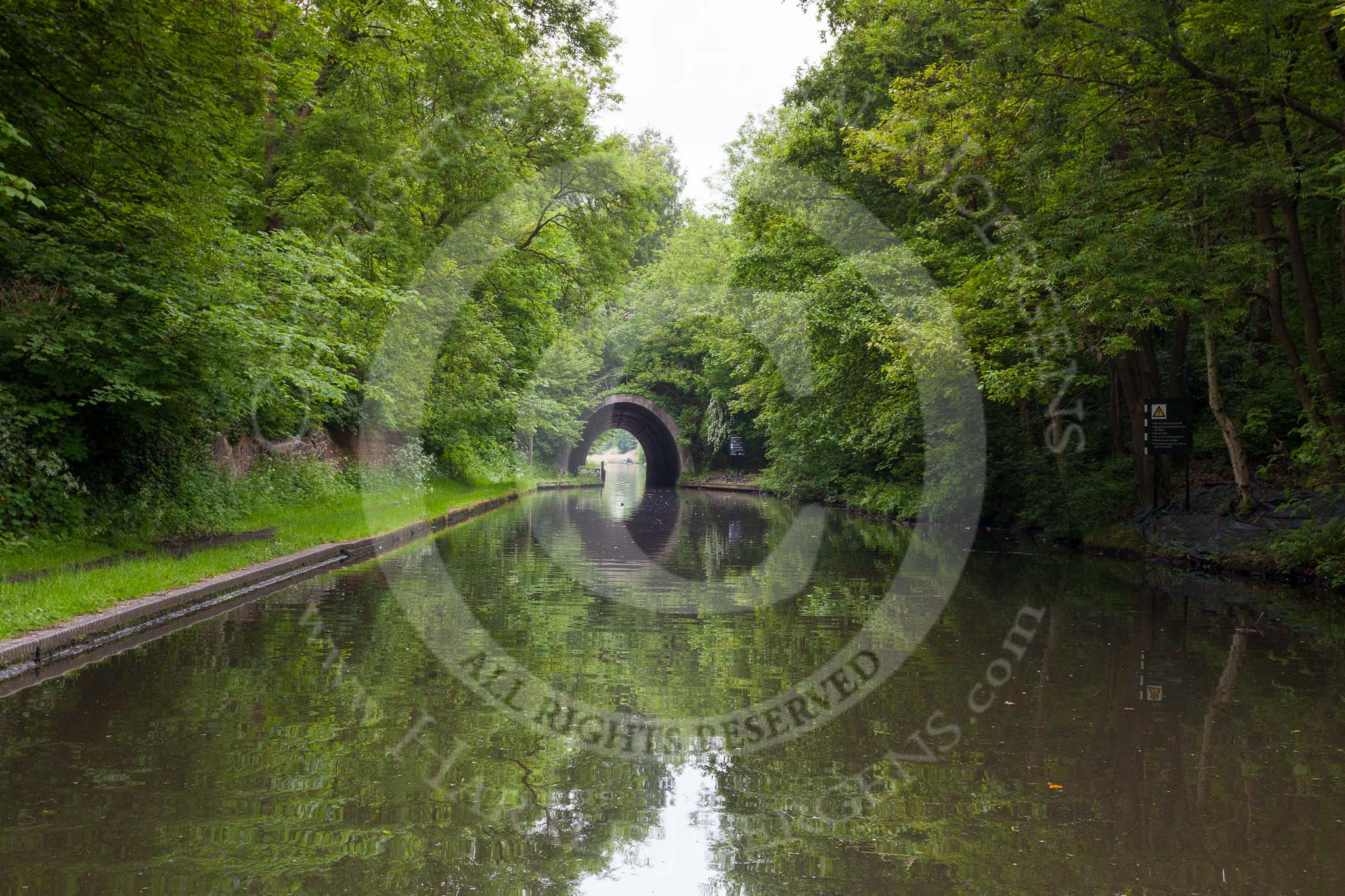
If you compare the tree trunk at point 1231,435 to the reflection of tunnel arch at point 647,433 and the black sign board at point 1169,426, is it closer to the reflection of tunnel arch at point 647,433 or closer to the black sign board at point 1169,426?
the black sign board at point 1169,426

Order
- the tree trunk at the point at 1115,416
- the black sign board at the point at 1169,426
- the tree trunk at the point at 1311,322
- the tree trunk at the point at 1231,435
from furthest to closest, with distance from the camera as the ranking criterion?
the tree trunk at the point at 1115,416
the black sign board at the point at 1169,426
the tree trunk at the point at 1231,435
the tree trunk at the point at 1311,322

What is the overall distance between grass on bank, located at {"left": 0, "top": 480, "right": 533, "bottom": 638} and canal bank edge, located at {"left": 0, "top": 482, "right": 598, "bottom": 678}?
136mm

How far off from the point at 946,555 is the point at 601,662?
1091 centimetres

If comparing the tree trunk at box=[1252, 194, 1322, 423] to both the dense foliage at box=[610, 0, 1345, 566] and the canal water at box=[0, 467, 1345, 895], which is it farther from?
the canal water at box=[0, 467, 1345, 895]

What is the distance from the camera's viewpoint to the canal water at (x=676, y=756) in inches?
149

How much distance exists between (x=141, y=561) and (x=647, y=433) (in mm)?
53188

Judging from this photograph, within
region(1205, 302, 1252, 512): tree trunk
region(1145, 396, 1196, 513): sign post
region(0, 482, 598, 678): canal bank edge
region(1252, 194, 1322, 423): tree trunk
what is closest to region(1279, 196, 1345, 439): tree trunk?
region(1252, 194, 1322, 423): tree trunk

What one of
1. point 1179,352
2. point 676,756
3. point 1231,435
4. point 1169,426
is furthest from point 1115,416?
point 676,756

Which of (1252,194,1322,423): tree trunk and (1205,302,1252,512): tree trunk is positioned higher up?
(1252,194,1322,423): tree trunk

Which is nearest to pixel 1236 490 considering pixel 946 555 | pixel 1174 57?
pixel 946 555

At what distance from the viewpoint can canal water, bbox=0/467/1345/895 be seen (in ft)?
12.4

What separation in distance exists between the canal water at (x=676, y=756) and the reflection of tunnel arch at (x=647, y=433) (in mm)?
44178

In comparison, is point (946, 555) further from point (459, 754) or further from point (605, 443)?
point (605, 443)

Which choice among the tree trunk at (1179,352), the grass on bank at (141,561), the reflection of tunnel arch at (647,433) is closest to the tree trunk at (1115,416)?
the tree trunk at (1179,352)
